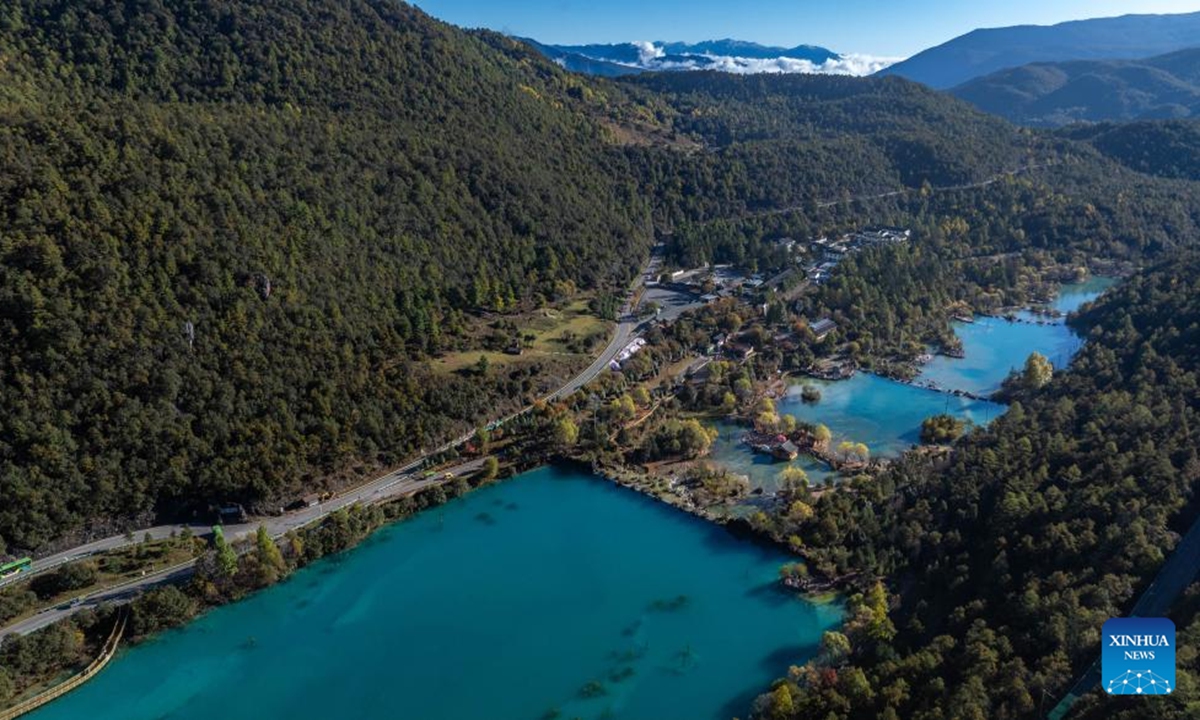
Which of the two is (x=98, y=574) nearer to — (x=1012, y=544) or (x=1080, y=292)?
(x=1012, y=544)

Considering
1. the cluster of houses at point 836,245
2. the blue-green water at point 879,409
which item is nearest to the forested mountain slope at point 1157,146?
the cluster of houses at point 836,245

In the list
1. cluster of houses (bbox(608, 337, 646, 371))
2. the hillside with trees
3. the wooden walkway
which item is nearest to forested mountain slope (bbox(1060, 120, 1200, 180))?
the hillside with trees

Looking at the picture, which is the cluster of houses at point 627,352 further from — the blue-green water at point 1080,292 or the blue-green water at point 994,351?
the blue-green water at point 1080,292

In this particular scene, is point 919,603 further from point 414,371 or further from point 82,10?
point 82,10

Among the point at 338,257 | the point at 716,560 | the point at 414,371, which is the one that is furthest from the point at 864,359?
Answer: the point at 338,257

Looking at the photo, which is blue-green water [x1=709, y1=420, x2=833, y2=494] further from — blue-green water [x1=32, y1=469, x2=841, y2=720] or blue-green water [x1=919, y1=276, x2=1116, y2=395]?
blue-green water [x1=919, y1=276, x2=1116, y2=395]

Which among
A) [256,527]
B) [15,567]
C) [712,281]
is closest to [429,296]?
[256,527]
